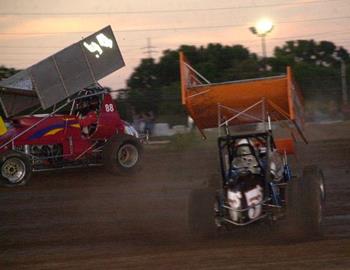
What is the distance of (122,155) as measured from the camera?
55.5 feet

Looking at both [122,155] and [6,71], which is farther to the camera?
[6,71]

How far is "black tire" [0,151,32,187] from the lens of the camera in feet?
50.2

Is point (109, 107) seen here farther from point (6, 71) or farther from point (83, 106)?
point (6, 71)

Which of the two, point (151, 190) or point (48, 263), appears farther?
point (151, 190)

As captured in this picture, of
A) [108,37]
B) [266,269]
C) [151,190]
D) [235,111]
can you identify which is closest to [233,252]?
[266,269]

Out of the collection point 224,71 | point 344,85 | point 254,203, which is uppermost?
point 224,71

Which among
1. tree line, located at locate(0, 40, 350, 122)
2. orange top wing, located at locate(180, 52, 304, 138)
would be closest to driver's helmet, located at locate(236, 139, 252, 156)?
orange top wing, located at locate(180, 52, 304, 138)

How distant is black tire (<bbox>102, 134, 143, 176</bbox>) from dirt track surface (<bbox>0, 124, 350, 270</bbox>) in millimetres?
328

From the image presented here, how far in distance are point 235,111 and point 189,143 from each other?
48.1ft

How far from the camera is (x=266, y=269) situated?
6668mm

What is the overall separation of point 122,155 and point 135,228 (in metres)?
6.92

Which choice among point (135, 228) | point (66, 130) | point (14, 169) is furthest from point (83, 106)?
point (135, 228)

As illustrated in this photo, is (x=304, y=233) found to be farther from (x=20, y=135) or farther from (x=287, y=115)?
(x=20, y=135)

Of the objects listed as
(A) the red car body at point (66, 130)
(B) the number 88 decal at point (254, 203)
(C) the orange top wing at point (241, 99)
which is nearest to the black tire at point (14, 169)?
(A) the red car body at point (66, 130)
